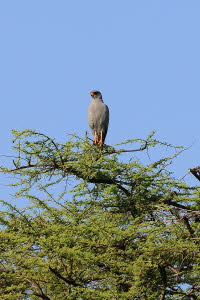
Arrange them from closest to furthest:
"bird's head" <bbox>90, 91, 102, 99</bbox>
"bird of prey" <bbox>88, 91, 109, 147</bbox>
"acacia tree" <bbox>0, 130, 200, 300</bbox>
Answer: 1. "acacia tree" <bbox>0, 130, 200, 300</bbox>
2. "bird of prey" <bbox>88, 91, 109, 147</bbox>
3. "bird's head" <bbox>90, 91, 102, 99</bbox>

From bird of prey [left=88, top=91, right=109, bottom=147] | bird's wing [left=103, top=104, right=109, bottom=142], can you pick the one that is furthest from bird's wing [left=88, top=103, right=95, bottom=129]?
bird's wing [left=103, top=104, right=109, bottom=142]

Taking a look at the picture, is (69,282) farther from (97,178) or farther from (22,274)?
(97,178)

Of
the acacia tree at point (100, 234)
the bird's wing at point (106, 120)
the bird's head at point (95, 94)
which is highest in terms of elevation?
the bird's head at point (95, 94)

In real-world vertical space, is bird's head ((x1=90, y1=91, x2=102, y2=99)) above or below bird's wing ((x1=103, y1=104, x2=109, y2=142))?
above

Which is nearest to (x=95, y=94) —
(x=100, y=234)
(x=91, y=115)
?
(x=91, y=115)

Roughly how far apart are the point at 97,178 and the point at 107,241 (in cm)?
120

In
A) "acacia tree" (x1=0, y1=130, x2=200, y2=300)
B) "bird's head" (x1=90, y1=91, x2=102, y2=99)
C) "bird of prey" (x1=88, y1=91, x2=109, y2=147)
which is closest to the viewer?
"acacia tree" (x1=0, y1=130, x2=200, y2=300)

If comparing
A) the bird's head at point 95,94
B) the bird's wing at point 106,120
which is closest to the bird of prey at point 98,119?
the bird's wing at point 106,120

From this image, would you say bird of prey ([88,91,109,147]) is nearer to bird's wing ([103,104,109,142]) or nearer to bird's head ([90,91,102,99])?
bird's wing ([103,104,109,142])

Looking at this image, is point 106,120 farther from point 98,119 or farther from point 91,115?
point 91,115

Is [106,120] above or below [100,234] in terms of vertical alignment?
above

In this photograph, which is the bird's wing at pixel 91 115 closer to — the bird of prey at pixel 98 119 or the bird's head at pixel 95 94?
the bird of prey at pixel 98 119

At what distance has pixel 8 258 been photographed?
9.43 metres

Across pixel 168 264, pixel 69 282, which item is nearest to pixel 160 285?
pixel 168 264
